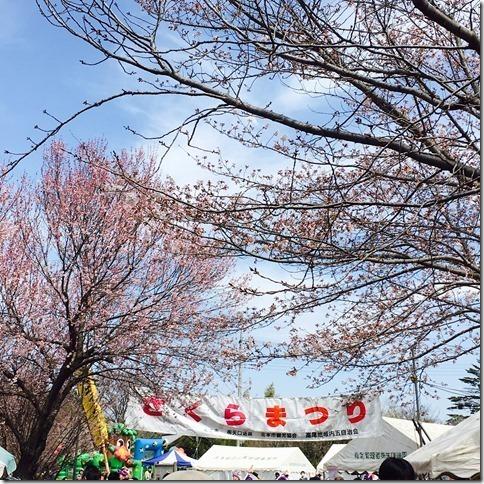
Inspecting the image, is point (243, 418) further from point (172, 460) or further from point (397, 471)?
point (397, 471)

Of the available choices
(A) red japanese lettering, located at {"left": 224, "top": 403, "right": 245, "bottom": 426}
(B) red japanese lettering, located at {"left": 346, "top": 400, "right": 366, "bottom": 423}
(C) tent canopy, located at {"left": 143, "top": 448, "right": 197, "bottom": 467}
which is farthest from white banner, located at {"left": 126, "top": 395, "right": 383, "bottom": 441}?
(C) tent canopy, located at {"left": 143, "top": 448, "right": 197, "bottom": 467}

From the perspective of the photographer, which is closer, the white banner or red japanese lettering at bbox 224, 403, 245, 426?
the white banner

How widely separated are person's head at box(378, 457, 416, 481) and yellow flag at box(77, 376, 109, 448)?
9.05 meters

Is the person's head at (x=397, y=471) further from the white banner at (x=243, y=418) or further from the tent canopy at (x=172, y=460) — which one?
the tent canopy at (x=172, y=460)

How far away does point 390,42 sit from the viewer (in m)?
4.44

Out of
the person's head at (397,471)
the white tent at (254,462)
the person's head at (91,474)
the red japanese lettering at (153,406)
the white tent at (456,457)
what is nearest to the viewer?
the person's head at (397,471)

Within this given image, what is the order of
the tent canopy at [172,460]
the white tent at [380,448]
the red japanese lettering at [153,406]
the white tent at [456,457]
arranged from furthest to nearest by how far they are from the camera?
the tent canopy at [172,460] → the white tent at [380,448] → the red japanese lettering at [153,406] → the white tent at [456,457]

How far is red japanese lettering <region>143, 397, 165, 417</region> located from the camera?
1059cm

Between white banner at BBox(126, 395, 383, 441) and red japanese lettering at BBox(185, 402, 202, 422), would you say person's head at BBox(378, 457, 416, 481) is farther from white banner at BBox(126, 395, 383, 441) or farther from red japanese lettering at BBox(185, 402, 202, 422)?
red japanese lettering at BBox(185, 402, 202, 422)

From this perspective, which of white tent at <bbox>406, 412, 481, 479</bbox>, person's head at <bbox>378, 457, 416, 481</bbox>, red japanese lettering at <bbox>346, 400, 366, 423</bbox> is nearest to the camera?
person's head at <bbox>378, 457, 416, 481</bbox>

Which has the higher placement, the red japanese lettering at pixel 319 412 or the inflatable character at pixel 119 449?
the red japanese lettering at pixel 319 412

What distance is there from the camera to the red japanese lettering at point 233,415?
11055 millimetres

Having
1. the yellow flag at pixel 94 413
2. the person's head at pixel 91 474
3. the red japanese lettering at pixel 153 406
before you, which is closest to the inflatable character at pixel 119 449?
the yellow flag at pixel 94 413

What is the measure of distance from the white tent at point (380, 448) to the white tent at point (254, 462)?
1357 mm
